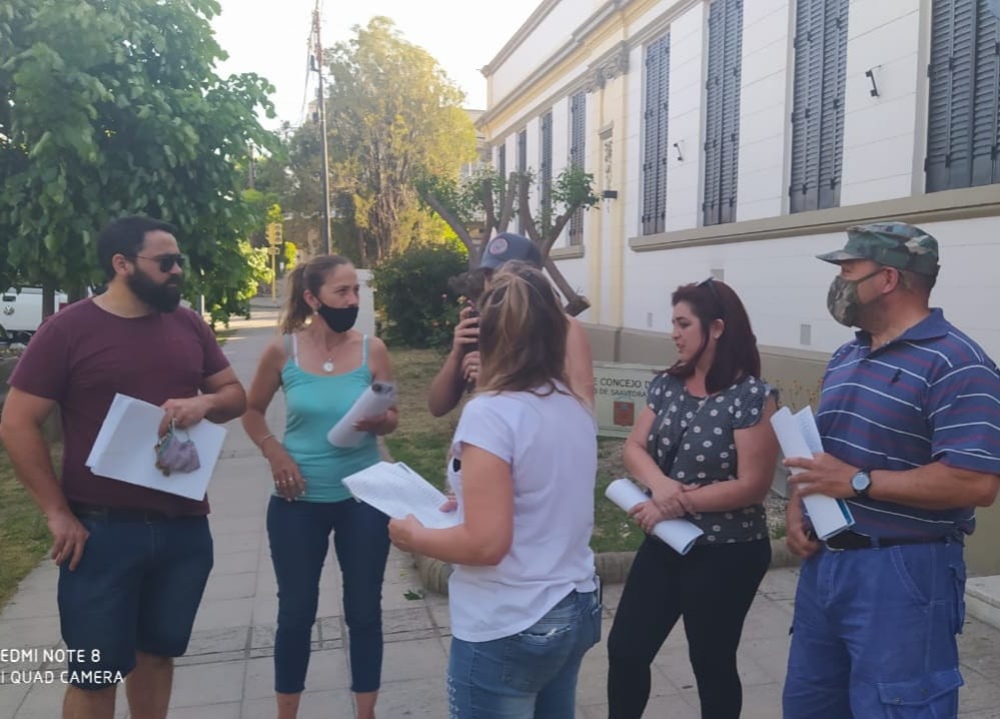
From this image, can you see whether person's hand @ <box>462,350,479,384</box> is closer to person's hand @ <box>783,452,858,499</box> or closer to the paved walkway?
person's hand @ <box>783,452,858,499</box>

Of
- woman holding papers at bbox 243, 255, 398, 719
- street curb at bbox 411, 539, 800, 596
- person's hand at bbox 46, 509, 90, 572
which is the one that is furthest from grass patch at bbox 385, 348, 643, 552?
person's hand at bbox 46, 509, 90, 572

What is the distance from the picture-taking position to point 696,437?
9.56 feet

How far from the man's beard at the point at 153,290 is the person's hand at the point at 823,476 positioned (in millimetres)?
2036

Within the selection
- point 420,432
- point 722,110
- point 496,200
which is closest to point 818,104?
point 722,110

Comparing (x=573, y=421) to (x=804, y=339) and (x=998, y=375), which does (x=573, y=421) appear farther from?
(x=804, y=339)

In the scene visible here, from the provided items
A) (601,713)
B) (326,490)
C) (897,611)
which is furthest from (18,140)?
(897,611)

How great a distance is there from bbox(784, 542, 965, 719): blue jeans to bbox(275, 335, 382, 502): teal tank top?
172cm

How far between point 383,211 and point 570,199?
787 inches

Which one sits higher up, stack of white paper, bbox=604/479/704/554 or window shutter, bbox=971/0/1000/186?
window shutter, bbox=971/0/1000/186

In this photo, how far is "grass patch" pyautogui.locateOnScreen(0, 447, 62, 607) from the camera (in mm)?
5613

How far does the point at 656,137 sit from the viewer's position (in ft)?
38.7

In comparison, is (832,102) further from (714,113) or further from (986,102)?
(714,113)

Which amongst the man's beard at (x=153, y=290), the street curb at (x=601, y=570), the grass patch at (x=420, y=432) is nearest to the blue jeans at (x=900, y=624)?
the man's beard at (x=153, y=290)

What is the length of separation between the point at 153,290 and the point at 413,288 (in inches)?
693
